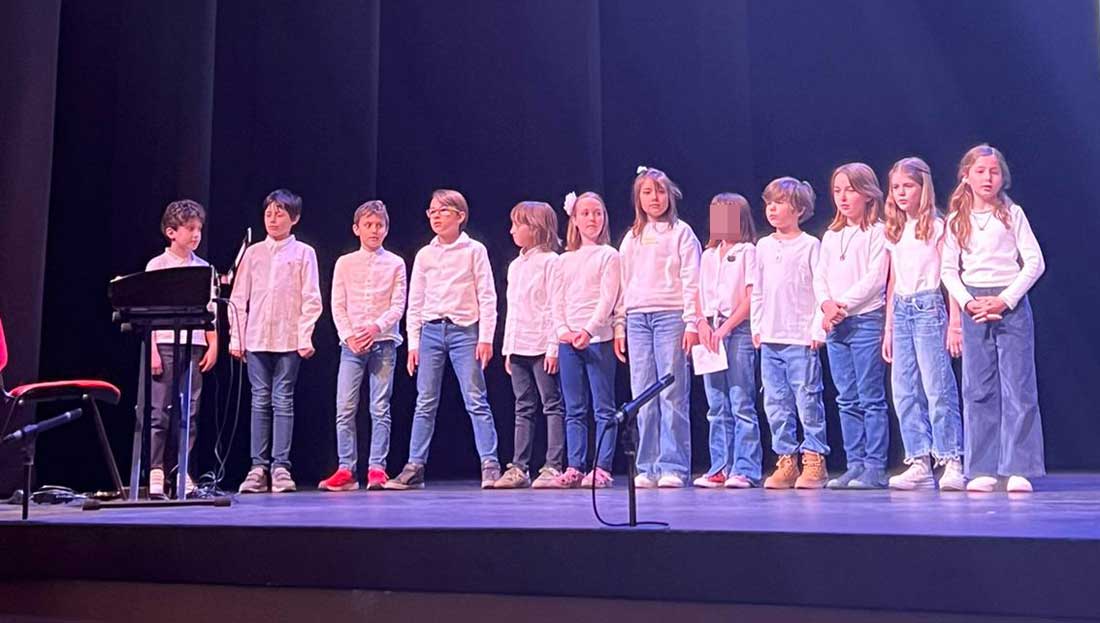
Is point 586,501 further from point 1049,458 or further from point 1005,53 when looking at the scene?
point 1005,53

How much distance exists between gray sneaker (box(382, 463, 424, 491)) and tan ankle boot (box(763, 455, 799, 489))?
1.71 metres

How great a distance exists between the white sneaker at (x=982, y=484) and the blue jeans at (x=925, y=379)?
0.23 m

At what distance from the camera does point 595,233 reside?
551 cm

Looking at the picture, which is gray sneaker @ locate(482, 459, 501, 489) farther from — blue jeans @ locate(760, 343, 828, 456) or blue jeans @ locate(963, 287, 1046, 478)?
blue jeans @ locate(963, 287, 1046, 478)

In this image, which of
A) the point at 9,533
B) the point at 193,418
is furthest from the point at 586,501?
the point at 193,418

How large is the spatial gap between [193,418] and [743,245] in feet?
9.27

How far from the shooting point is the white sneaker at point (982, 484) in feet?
13.8

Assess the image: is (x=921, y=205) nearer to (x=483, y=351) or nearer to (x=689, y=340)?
(x=689, y=340)

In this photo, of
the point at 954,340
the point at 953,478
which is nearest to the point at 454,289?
the point at 954,340

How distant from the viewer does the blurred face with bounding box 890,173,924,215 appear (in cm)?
465

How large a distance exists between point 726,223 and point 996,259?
1338 mm

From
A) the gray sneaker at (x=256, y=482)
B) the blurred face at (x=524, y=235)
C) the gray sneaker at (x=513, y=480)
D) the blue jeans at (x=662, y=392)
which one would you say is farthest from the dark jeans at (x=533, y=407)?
the gray sneaker at (x=256, y=482)

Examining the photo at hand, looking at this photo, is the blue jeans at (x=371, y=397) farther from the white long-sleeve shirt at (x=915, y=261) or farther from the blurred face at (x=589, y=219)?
the white long-sleeve shirt at (x=915, y=261)

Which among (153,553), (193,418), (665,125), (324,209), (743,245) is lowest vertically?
(153,553)
